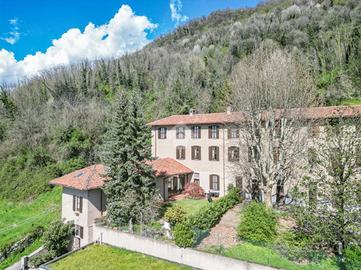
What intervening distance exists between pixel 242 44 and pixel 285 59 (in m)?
50.7

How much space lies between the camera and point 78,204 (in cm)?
1980

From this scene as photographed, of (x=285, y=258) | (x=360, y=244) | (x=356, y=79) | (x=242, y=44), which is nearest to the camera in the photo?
(x=360, y=244)

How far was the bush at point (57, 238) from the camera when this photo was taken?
18.4 metres

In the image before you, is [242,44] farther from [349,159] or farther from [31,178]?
[349,159]

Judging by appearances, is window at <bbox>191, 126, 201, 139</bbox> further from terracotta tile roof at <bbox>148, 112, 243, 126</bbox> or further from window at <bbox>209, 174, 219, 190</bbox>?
window at <bbox>209, 174, 219, 190</bbox>

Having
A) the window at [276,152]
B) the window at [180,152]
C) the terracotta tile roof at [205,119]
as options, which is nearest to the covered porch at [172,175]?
the window at [180,152]

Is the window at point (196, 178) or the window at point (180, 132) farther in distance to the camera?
the window at point (180, 132)

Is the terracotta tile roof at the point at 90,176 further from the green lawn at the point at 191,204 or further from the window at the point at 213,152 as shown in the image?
the window at the point at 213,152

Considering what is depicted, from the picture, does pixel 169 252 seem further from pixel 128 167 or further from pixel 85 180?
pixel 85 180

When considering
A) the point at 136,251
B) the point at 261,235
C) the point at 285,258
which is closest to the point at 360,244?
the point at 285,258

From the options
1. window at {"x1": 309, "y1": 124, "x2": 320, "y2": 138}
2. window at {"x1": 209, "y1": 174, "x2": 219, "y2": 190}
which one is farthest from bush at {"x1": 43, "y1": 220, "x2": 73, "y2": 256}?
window at {"x1": 309, "y1": 124, "x2": 320, "y2": 138}

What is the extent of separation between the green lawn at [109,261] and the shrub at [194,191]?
34.3ft

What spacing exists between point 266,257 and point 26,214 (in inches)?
870

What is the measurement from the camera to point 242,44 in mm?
68125
